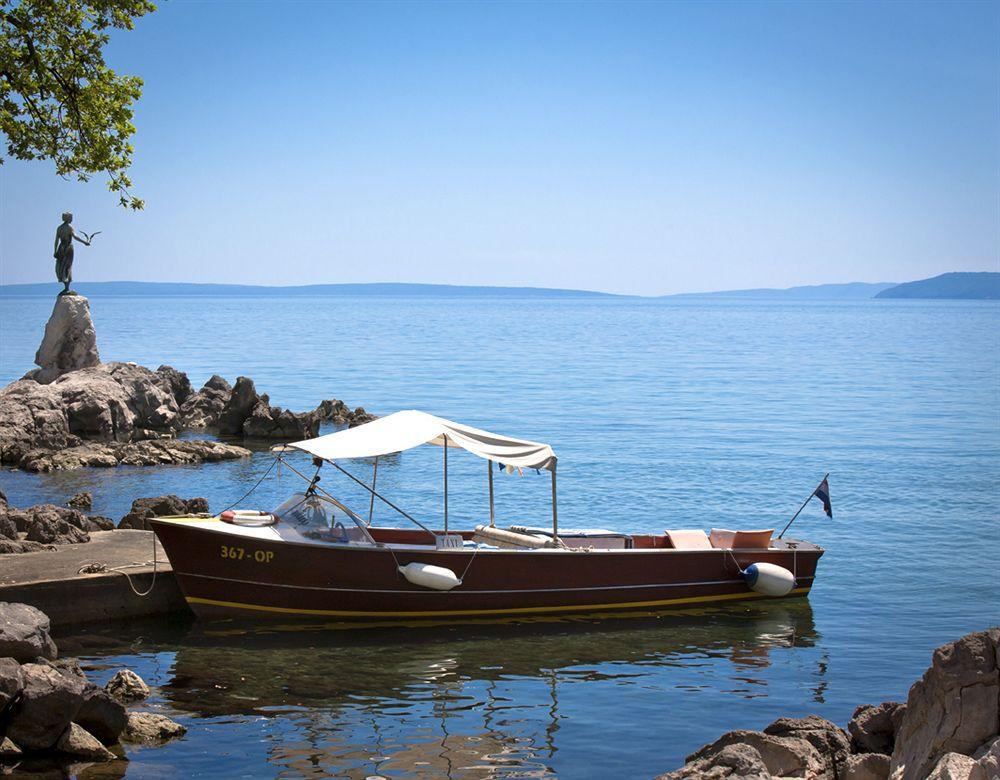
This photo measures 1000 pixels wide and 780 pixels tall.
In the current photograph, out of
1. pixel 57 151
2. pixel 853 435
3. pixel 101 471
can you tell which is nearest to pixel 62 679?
pixel 57 151

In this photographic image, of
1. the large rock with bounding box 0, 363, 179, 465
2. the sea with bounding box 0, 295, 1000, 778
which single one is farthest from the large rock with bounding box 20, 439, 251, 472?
the large rock with bounding box 0, 363, 179, 465

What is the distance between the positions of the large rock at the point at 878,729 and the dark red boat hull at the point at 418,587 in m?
7.92

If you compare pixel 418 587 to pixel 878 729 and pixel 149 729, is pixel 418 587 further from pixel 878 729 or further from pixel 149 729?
pixel 878 729

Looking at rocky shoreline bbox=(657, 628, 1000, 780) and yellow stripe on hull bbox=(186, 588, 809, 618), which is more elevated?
rocky shoreline bbox=(657, 628, 1000, 780)

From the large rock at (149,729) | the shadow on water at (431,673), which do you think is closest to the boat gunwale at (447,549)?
the shadow on water at (431,673)

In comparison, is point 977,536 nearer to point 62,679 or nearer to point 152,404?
point 62,679

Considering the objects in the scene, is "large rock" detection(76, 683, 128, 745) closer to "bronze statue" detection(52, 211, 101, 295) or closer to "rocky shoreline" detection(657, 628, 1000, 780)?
"rocky shoreline" detection(657, 628, 1000, 780)

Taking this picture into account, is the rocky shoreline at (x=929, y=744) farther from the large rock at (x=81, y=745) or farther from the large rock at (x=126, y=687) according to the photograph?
the large rock at (x=126, y=687)

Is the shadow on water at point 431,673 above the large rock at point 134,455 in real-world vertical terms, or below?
below

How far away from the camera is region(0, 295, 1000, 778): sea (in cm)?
1452

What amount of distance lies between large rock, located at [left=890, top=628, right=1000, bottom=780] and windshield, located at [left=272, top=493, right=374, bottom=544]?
408 inches

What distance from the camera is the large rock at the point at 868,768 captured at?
11.2m

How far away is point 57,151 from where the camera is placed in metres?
20.5

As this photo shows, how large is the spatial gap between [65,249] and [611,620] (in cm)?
2865
